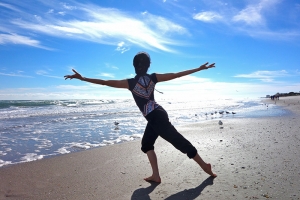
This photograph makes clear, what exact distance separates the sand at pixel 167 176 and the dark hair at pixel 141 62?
174 centimetres

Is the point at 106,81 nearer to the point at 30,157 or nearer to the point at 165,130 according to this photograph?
the point at 165,130

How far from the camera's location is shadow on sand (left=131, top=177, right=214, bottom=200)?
326 cm

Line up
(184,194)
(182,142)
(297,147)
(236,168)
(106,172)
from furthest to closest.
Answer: (297,147) → (106,172) → (236,168) → (182,142) → (184,194)

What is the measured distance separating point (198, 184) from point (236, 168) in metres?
0.95

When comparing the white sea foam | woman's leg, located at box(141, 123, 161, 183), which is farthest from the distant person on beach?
the white sea foam

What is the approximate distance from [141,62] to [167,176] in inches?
76.3

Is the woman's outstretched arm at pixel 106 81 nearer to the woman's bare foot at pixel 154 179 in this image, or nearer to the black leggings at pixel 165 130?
the black leggings at pixel 165 130

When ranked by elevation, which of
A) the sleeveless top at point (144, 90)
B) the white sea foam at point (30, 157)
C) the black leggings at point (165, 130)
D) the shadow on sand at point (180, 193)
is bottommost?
the white sea foam at point (30, 157)

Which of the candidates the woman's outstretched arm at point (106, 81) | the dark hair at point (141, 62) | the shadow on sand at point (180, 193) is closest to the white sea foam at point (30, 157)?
the woman's outstretched arm at point (106, 81)

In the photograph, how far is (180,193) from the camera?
3375 mm

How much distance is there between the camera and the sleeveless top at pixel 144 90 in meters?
3.56

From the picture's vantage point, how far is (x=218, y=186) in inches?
137

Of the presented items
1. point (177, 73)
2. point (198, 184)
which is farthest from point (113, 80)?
point (198, 184)

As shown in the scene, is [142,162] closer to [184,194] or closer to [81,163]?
[81,163]
